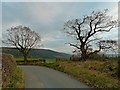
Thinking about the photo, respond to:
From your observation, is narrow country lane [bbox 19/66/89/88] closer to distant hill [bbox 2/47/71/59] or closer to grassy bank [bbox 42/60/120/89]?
grassy bank [bbox 42/60/120/89]

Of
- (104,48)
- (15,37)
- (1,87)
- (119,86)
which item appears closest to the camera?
(1,87)

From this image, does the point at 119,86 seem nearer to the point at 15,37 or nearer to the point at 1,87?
the point at 1,87

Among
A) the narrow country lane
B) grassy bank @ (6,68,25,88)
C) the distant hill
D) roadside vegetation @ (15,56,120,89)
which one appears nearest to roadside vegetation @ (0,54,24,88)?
grassy bank @ (6,68,25,88)

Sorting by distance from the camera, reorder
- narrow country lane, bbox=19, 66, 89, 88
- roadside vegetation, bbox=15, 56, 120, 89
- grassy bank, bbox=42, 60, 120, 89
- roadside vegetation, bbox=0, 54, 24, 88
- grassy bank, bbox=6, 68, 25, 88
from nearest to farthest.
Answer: roadside vegetation, bbox=0, 54, 24, 88 → grassy bank, bbox=6, 68, 25, 88 → grassy bank, bbox=42, 60, 120, 89 → roadside vegetation, bbox=15, 56, 120, 89 → narrow country lane, bbox=19, 66, 89, 88

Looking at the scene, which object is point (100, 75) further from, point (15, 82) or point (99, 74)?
point (15, 82)

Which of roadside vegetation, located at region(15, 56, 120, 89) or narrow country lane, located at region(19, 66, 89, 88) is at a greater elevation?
roadside vegetation, located at region(15, 56, 120, 89)

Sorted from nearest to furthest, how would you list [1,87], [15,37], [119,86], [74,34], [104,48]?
[1,87]
[119,86]
[104,48]
[74,34]
[15,37]

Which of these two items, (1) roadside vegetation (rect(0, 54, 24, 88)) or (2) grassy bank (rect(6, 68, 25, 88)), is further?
(2) grassy bank (rect(6, 68, 25, 88))

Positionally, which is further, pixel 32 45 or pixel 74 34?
pixel 32 45

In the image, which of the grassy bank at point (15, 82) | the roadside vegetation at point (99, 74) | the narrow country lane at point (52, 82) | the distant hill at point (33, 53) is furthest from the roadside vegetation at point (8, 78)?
the distant hill at point (33, 53)

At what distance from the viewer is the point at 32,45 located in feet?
215

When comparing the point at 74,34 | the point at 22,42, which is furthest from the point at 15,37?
the point at 74,34

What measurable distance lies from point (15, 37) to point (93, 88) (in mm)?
51588

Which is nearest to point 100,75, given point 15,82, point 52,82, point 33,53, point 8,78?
point 52,82
